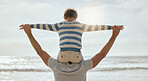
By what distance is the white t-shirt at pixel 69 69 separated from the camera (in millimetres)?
2230

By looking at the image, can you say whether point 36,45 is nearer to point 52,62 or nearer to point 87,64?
point 52,62

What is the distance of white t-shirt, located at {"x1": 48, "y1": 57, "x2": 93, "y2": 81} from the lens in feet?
7.32

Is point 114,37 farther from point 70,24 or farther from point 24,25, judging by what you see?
point 24,25

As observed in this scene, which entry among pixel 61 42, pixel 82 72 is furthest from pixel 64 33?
pixel 82 72

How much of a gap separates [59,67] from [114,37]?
628 millimetres

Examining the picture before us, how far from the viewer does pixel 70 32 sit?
86.9 inches

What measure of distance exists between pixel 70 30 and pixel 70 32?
0.02 meters

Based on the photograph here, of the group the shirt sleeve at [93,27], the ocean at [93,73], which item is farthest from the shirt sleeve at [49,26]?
the ocean at [93,73]

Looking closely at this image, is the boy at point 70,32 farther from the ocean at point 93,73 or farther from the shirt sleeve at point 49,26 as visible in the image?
the ocean at point 93,73

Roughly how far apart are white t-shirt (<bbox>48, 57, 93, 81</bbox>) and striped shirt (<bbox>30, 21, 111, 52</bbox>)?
155 mm

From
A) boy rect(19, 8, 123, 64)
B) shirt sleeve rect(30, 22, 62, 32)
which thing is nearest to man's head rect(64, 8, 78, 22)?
boy rect(19, 8, 123, 64)

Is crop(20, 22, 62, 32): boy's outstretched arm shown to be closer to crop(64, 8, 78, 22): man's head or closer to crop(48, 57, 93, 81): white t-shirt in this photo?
crop(64, 8, 78, 22): man's head

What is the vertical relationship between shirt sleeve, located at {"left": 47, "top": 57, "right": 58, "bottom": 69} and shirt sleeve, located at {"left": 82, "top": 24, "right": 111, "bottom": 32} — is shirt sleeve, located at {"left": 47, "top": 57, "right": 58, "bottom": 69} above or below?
below

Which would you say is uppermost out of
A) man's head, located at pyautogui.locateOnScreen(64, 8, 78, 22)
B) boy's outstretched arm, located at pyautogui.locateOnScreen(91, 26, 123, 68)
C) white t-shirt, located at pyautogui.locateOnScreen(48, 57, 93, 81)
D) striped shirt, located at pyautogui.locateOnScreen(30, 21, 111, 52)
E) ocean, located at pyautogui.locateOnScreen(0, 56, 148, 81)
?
man's head, located at pyautogui.locateOnScreen(64, 8, 78, 22)
